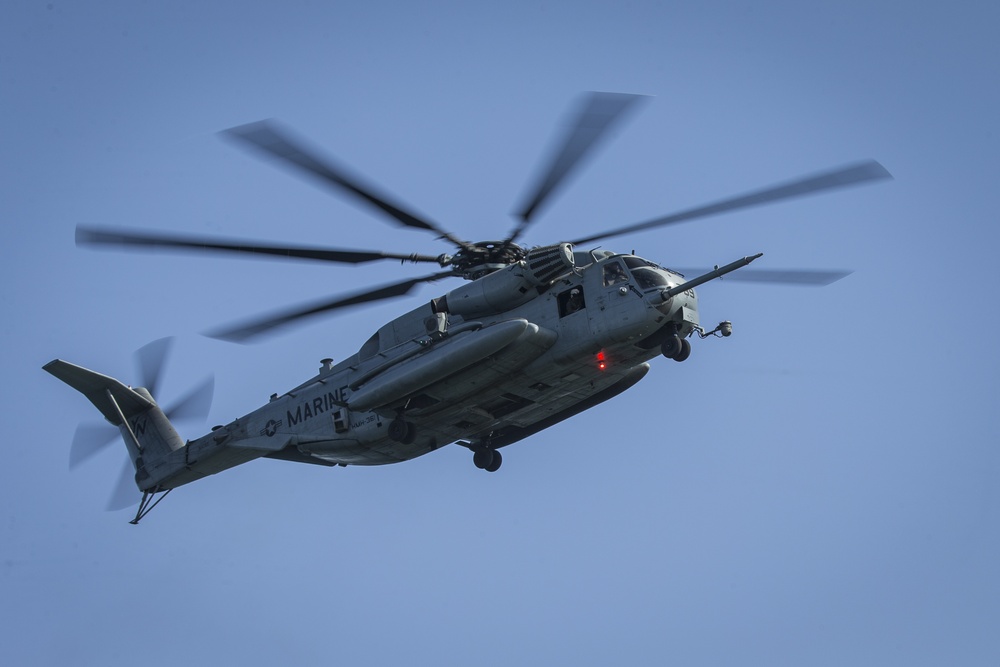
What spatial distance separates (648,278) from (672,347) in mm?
1314

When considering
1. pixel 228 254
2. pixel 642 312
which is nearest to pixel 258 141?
pixel 228 254

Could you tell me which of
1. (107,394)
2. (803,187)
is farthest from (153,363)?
(803,187)

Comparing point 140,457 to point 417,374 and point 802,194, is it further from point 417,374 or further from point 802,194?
point 802,194

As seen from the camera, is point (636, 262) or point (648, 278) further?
point (636, 262)

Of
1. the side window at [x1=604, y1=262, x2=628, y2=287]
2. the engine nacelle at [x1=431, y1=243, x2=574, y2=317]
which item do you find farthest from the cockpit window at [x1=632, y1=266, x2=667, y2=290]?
the engine nacelle at [x1=431, y1=243, x2=574, y2=317]

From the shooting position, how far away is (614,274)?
21094mm

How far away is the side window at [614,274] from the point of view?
20969 mm

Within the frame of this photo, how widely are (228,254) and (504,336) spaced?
16.3 ft

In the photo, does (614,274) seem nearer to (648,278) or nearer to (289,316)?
(648,278)

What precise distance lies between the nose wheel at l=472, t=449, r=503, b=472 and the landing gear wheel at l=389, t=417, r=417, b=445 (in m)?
1.91

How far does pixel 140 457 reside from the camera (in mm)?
26516

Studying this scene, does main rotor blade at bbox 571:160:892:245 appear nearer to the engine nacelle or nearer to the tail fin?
the engine nacelle

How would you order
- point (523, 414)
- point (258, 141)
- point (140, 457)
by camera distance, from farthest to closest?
point (140, 457), point (523, 414), point (258, 141)

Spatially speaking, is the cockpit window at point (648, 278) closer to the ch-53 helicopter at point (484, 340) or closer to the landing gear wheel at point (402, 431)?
the ch-53 helicopter at point (484, 340)
